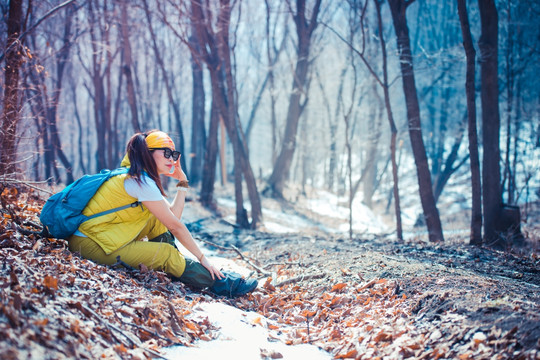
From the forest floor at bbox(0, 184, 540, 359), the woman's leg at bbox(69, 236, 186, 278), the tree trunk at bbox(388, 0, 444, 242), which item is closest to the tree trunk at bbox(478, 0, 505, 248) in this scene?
the tree trunk at bbox(388, 0, 444, 242)

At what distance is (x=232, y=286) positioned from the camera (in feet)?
14.0

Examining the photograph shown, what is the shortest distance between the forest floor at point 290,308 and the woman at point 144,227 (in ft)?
0.47

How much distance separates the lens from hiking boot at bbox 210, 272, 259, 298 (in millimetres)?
4238

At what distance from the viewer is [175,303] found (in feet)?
12.0

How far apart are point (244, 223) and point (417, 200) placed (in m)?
21.1

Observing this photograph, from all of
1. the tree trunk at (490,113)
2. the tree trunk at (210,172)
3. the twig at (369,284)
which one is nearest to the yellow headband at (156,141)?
the twig at (369,284)

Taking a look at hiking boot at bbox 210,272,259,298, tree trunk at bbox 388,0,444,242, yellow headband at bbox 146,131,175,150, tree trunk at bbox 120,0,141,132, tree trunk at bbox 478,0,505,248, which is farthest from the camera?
tree trunk at bbox 120,0,141,132

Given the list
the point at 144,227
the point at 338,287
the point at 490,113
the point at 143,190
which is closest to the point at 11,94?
the point at 144,227

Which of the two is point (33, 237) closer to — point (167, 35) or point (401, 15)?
point (401, 15)

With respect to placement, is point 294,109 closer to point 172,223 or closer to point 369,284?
point 369,284

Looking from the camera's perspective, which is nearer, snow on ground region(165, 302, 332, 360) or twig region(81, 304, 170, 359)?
twig region(81, 304, 170, 359)

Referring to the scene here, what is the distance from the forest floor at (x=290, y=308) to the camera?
256 cm

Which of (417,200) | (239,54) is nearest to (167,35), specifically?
(239,54)

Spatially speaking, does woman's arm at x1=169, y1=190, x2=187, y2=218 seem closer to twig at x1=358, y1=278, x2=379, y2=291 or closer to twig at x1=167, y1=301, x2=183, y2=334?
twig at x1=167, y1=301, x2=183, y2=334
